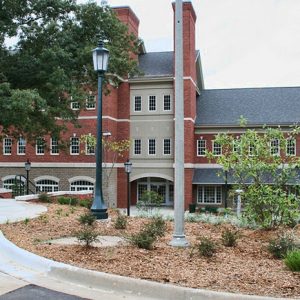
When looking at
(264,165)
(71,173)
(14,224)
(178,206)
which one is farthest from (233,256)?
(71,173)

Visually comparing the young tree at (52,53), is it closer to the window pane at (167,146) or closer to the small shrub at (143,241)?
the small shrub at (143,241)

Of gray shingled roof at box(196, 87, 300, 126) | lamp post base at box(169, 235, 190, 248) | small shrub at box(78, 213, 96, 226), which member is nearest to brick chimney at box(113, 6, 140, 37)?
gray shingled roof at box(196, 87, 300, 126)

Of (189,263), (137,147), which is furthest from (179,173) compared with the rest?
(137,147)

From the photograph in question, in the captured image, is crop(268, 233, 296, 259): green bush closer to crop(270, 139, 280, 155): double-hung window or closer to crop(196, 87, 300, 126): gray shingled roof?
crop(270, 139, 280, 155): double-hung window

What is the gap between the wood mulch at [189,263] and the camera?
5957 mm

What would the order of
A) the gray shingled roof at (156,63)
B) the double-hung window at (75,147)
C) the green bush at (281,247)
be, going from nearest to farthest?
the green bush at (281,247) → the double-hung window at (75,147) → the gray shingled roof at (156,63)

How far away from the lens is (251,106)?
140 ft

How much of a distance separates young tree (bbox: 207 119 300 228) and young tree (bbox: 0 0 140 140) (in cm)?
1017

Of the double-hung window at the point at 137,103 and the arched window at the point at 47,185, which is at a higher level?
the double-hung window at the point at 137,103

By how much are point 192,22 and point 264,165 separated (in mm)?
33637

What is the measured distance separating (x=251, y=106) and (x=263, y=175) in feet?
105

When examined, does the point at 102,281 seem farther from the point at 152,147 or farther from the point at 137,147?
the point at 137,147

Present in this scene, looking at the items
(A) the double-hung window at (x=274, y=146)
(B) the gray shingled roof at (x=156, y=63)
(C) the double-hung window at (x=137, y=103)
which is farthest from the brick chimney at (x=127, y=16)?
(A) the double-hung window at (x=274, y=146)

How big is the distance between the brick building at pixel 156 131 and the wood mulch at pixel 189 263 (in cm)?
3050
